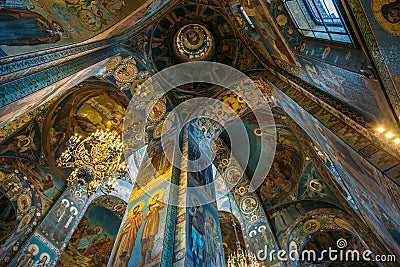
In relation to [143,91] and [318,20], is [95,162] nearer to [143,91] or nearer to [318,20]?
[143,91]

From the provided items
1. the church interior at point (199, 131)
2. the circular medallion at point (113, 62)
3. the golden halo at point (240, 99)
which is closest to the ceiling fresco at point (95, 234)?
the church interior at point (199, 131)

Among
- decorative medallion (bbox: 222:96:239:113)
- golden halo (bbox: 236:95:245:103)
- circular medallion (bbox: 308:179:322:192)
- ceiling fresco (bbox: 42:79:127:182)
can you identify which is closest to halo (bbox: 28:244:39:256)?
ceiling fresco (bbox: 42:79:127:182)

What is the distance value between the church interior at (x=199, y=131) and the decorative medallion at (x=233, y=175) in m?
0.06

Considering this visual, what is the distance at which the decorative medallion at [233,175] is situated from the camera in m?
10.4

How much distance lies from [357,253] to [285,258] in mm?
3297

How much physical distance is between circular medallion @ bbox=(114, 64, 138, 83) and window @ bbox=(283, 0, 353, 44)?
4791mm

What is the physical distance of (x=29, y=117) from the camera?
299 inches

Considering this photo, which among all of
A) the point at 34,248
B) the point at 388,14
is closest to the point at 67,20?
the point at 34,248

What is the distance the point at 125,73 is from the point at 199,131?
310 centimetres

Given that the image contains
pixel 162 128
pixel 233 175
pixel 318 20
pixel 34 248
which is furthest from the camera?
pixel 233 175

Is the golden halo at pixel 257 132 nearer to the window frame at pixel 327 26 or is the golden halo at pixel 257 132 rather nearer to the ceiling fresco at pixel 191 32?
the ceiling fresco at pixel 191 32

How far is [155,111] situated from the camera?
30.2 feet

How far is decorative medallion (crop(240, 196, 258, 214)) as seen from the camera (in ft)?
31.7

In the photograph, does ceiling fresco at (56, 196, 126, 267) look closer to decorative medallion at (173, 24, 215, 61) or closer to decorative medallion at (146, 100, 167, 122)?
decorative medallion at (146, 100, 167, 122)
